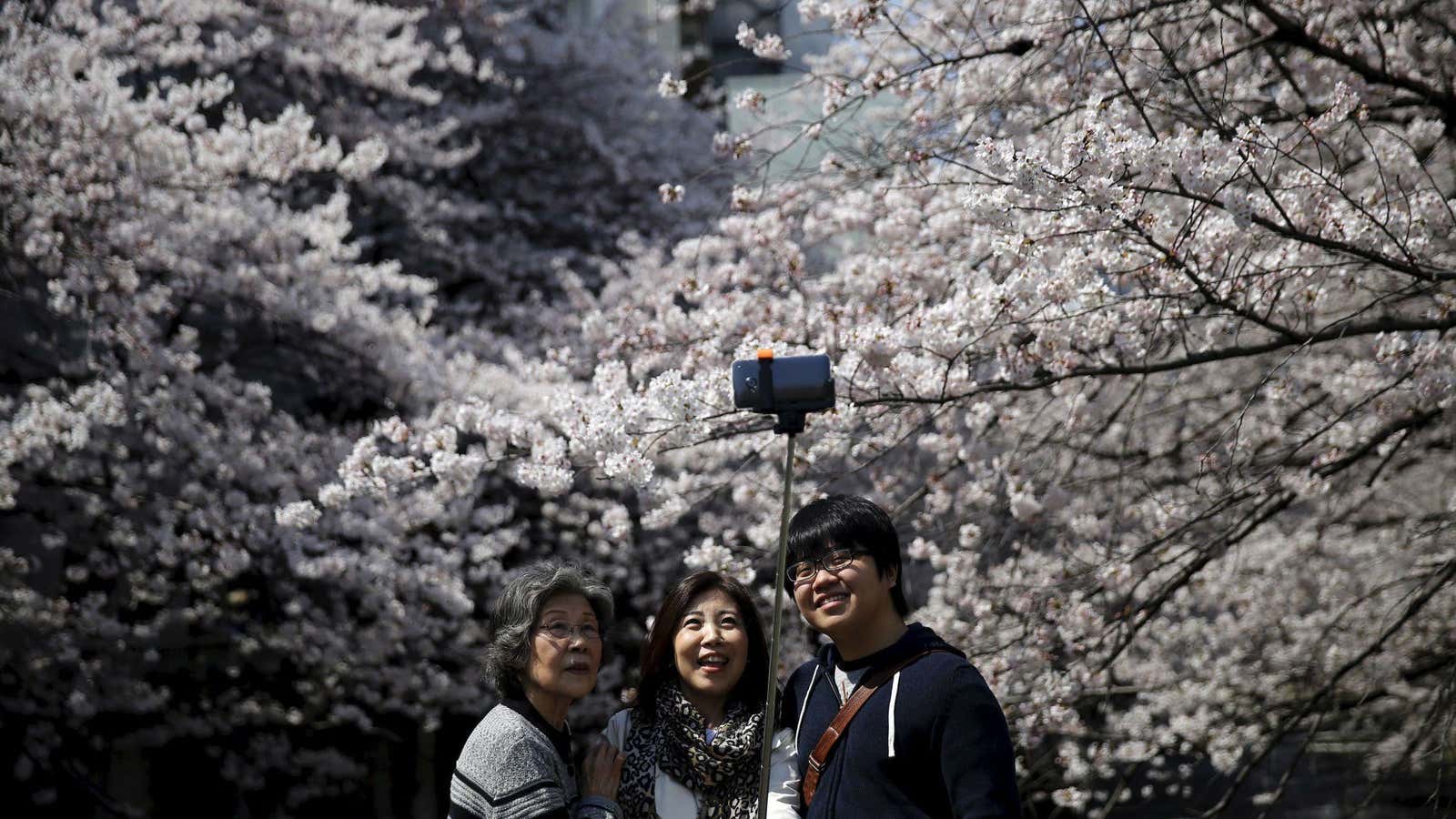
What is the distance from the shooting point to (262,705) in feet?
32.4

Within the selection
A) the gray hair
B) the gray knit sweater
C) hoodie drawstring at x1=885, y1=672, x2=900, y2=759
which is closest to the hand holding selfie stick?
hoodie drawstring at x1=885, y1=672, x2=900, y2=759

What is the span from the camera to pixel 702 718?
2980mm

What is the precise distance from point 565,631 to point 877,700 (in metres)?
0.72

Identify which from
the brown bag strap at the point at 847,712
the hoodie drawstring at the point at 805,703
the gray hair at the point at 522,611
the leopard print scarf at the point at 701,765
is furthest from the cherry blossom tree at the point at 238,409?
the brown bag strap at the point at 847,712

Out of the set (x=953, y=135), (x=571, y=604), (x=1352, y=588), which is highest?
(x=953, y=135)

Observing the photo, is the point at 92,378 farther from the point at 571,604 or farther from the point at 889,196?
the point at 571,604

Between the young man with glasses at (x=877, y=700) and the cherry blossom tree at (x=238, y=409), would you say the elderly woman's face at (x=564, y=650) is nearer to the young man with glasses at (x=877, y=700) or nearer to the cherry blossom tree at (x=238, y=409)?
the young man with glasses at (x=877, y=700)

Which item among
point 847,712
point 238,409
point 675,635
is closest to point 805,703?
point 847,712

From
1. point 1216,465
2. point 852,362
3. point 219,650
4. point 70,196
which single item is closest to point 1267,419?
point 1216,465

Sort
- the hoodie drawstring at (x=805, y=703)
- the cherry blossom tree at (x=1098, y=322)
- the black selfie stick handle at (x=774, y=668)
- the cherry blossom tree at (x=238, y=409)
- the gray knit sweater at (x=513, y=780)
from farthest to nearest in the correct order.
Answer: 1. the cherry blossom tree at (x=238, y=409)
2. the cherry blossom tree at (x=1098, y=322)
3. the hoodie drawstring at (x=805, y=703)
4. the gray knit sweater at (x=513, y=780)
5. the black selfie stick handle at (x=774, y=668)

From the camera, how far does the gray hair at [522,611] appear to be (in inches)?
118

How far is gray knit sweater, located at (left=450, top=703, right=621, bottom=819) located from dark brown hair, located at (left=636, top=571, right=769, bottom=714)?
29 cm

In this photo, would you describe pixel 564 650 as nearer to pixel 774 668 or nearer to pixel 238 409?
pixel 774 668

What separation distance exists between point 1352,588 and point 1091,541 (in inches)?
125
